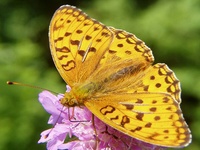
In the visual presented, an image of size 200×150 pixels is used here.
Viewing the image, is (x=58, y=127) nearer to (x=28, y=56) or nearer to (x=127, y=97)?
(x=127, y=97)

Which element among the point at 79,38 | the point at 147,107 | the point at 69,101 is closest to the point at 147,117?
the point at 147,107

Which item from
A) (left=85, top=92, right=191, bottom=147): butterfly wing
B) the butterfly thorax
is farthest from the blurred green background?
(left=85, top=92, right=191, bottom=147): butterfly wing

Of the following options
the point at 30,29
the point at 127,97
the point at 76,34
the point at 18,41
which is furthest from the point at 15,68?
the point at 127,97

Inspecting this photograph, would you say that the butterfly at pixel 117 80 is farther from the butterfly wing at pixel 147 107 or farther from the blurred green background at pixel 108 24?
the blurred green background at pixel 108 24

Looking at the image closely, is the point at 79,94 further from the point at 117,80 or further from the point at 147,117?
the point at 147,117

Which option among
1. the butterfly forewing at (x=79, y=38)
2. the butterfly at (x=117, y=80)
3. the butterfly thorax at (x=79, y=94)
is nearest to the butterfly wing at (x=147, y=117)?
the butterfly at (x=117, y=80)
